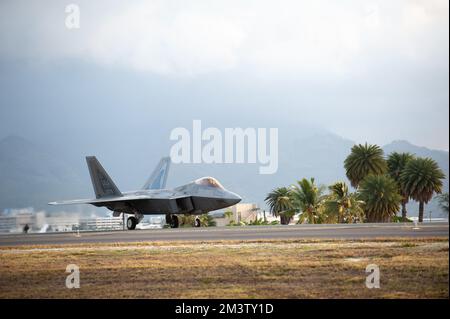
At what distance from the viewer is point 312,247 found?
27312 millimetres

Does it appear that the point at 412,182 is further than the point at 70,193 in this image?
Yes

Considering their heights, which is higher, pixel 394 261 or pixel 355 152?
pixel 355 152

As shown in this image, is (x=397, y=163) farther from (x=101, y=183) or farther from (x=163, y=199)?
(x=163, y=199)

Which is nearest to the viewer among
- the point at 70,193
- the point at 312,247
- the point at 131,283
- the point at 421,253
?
the point at 131,283

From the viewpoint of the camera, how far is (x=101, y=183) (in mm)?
59625

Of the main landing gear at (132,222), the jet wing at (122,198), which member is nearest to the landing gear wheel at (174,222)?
the jet wing at (122,198)

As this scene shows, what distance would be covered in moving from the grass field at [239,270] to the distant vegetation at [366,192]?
2485 inches

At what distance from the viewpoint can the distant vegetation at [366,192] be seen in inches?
3602

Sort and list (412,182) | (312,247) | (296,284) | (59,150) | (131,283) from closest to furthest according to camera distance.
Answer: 1. (296,284)
2. (131,283)
3. (312,247)
4. (412,182)
5. (59,150)
